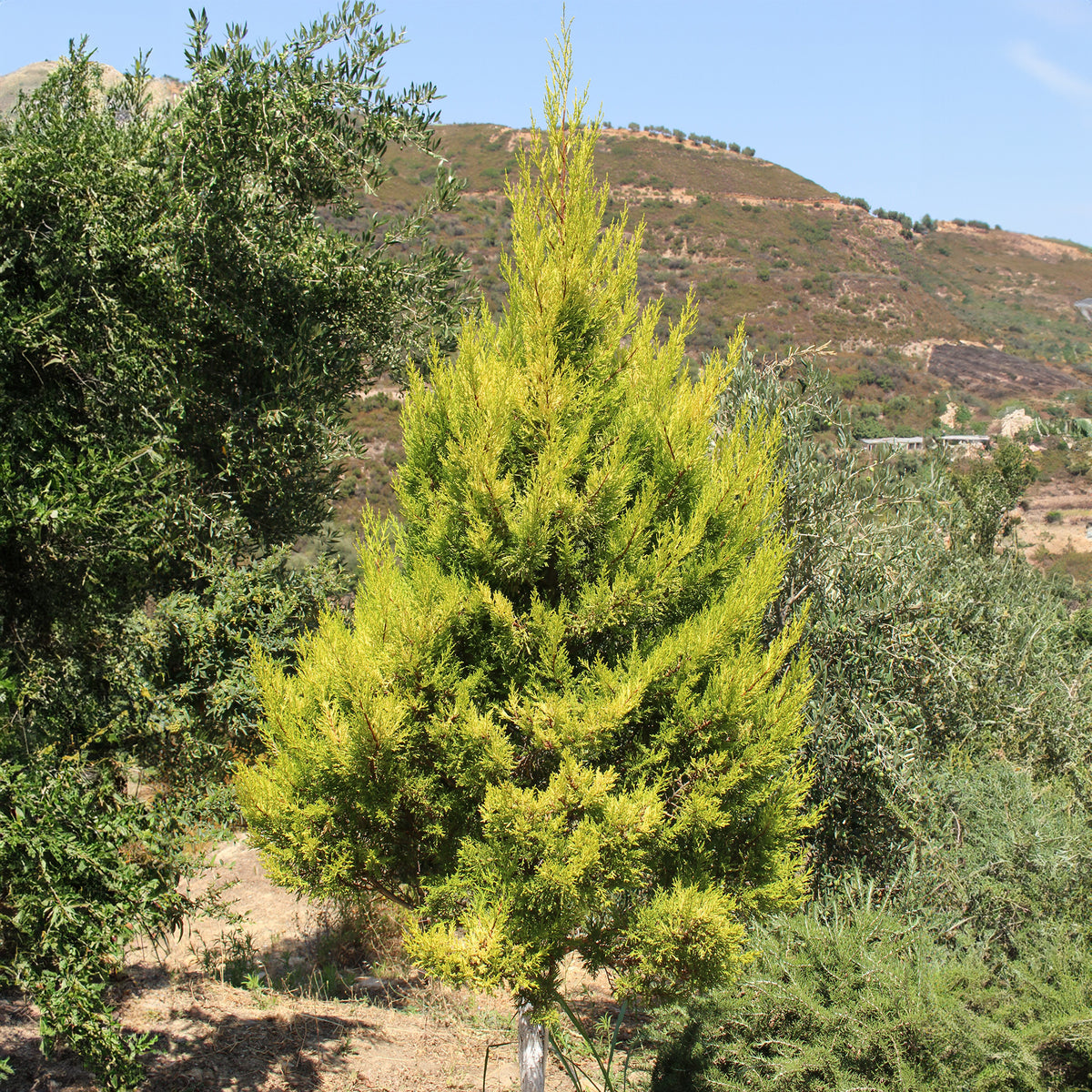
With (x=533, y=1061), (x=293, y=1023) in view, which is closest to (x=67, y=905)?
(x=533, y=1061)

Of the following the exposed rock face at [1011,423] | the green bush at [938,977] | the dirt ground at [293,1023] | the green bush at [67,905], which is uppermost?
the exposed rock face at [1011,423]

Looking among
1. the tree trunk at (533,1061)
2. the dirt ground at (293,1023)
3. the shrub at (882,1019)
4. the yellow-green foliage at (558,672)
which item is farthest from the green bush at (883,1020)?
the dirt ground at (293,1023)

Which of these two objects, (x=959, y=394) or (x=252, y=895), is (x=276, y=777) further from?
(x=959, y=394)

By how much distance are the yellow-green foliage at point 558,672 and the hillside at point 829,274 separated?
69.4 feet

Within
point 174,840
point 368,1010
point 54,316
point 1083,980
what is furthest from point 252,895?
point 1083,980

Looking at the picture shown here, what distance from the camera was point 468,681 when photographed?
4.21 m

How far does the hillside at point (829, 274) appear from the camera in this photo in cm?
4375

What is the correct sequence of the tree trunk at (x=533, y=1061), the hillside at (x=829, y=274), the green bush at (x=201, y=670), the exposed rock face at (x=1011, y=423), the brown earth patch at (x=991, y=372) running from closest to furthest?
1. the tree trunk at (x=533, y=1061)
2. the green bush at (x=201, y=670)
3. the exposed rock face at (x=1011, y=423)
4. the hillside at (x=829, y=274)
5. the brown earth patch at (x=991, y=372)

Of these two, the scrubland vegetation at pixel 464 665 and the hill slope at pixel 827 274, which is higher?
the hill slope at pixel 827 274

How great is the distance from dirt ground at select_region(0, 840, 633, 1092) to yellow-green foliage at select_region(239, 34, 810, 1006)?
2.21 meters

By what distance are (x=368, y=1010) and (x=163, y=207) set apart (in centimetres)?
720

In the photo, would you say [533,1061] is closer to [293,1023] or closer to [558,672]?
[558,672]

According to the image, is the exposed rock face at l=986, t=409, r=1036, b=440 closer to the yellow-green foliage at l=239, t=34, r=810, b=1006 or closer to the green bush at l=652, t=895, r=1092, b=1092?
the green bush at l=652, t=895, r=1092, b=1092

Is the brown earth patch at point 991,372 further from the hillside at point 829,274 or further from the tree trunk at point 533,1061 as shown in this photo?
the tree trunk at point 533,1061
